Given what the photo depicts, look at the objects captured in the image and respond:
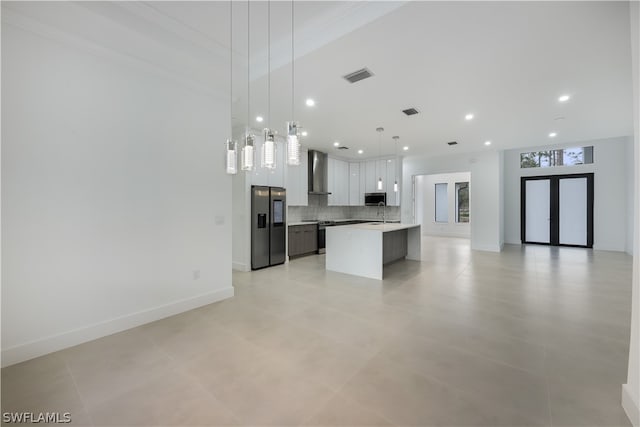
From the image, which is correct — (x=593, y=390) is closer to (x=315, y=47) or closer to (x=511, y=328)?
(x=511, y=328)

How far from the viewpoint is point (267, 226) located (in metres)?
5.64

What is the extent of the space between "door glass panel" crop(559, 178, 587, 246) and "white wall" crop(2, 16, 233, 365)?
→ 9.77 metres

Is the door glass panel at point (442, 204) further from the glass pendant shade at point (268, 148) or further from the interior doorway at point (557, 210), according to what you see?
the glass pendant shade at point (268, 148)

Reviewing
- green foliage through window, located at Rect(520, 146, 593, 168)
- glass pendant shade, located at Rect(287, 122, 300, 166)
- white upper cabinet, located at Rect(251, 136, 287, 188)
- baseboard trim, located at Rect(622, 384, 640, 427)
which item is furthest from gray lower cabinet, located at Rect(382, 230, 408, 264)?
green foliage through window, located at Rect(520, 146, 593, 168)

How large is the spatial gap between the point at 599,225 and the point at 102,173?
10930 millimetres

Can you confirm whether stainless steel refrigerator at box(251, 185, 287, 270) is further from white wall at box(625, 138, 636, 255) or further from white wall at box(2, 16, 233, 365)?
white wall at box(625, 138, 636, 255)

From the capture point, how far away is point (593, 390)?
1.84m

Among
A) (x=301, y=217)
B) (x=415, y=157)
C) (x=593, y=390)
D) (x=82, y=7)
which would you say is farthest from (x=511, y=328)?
(x=415, y=157)

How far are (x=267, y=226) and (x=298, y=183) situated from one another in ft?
5.62

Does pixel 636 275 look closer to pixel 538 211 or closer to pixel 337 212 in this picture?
pixel 337 212

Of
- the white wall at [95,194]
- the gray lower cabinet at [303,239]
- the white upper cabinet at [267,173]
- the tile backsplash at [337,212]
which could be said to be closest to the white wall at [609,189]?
the tile backsplash at [337,212]

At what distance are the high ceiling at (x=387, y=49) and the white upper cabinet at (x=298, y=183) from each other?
7.19 feet

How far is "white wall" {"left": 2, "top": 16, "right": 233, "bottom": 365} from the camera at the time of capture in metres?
2.23

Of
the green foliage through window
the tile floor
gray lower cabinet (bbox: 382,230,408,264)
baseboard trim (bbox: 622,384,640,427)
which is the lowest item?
the tile floor
